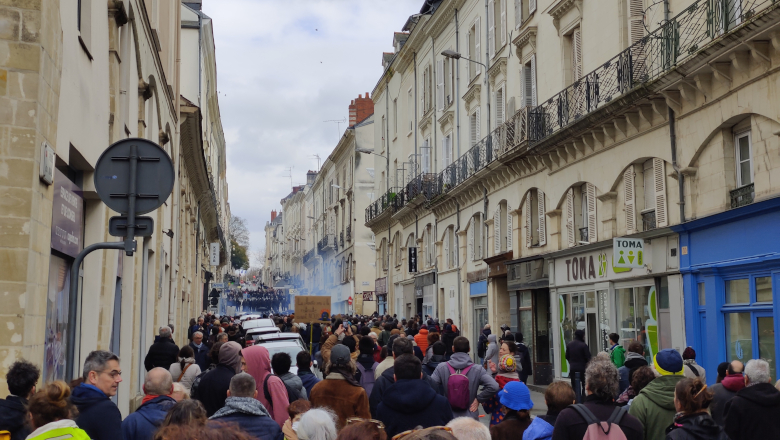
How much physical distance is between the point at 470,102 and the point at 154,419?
26504 millimetres

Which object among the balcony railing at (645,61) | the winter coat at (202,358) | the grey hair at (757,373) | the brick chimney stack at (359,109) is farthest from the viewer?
the brick chimney stack at (359,109)

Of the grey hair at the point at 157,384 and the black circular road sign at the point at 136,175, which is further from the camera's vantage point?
the black circular road sign at the point at 136,175

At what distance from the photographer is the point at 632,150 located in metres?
18.8

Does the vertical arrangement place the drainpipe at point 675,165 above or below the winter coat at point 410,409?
above

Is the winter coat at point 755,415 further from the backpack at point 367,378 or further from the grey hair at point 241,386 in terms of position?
the backpack at point 367,378

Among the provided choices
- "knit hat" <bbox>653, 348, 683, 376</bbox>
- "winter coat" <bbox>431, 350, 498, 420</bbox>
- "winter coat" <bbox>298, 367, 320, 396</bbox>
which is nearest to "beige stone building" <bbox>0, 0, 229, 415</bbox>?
"winter coat" <bbox>298, 367, 320, 396</bbox>

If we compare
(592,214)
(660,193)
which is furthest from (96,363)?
(592,214)

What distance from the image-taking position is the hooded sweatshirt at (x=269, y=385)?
8266 millimetres

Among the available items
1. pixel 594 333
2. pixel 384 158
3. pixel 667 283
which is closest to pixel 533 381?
pixel 594 333

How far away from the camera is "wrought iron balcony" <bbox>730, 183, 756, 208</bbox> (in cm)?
1471

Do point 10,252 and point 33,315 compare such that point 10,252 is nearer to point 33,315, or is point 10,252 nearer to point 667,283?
point 33,315

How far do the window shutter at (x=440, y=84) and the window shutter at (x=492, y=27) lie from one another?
6.84 metres

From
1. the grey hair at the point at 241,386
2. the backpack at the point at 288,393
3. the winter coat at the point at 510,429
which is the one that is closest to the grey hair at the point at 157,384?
the grey hair at the point at 241,386

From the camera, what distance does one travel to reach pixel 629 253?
58.0 ft
